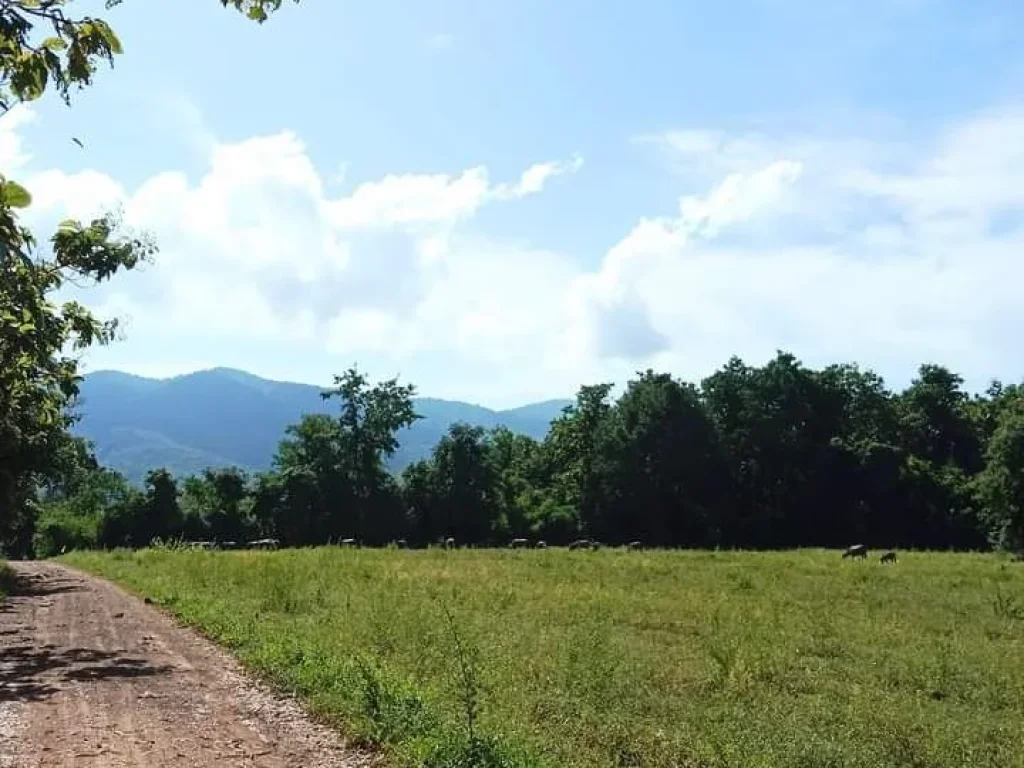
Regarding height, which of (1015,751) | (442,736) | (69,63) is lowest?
(1015,751)

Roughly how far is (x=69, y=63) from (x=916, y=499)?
73314mm

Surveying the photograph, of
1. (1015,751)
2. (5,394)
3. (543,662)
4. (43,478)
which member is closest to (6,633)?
(5,394)

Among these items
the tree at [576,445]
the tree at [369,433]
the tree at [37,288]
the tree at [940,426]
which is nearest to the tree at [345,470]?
the tree at [369,433]

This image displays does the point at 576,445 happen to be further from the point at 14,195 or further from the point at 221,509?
the point at 14,195

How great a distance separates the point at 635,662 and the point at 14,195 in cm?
1118

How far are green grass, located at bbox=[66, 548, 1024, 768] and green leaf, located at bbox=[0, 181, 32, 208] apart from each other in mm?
5497

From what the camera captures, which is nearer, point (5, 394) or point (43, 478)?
point (5, 394)

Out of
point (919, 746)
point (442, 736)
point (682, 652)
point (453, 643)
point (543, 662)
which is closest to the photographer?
point (442, 736)

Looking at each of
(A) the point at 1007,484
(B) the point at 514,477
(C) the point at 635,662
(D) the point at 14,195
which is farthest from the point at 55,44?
(B) the point at 514,477

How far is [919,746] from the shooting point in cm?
944

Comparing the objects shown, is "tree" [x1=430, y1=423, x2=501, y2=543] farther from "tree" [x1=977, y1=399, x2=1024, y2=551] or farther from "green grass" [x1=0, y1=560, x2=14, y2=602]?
"green grass" [x1=0, y1=560, x2=14, y2=602]

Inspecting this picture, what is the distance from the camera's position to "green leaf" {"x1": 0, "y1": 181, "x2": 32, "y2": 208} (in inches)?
148

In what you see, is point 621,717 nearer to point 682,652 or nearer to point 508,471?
point 682,652

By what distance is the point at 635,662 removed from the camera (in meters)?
13.1
